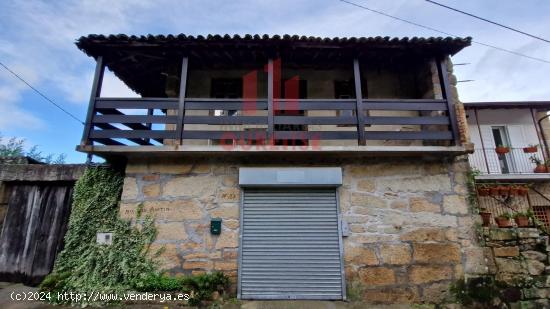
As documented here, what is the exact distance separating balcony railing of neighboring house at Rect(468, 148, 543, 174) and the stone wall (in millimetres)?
6486

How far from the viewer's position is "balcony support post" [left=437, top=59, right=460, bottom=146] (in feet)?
16.9

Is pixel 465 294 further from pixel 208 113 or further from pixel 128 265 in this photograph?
pixel 208 113

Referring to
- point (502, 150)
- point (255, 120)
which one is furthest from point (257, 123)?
point (502, 150)

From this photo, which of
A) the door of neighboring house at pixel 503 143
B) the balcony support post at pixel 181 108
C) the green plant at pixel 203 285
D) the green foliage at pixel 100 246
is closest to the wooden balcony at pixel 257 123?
the balcony support post at pixel 181 108

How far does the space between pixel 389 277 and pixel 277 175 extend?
2771 mm

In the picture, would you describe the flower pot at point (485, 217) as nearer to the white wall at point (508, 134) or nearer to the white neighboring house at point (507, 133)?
the white neighboring house at point (507, 133)

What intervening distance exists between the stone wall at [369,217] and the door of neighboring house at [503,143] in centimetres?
715

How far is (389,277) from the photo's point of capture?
15.5 ft

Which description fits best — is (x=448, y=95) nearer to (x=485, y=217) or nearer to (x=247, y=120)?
(x=485, y=217)

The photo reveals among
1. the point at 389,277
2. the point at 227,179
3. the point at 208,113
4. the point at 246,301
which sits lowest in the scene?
the point at 246,301

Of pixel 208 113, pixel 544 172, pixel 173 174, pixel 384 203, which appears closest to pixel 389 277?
pixel 384 203

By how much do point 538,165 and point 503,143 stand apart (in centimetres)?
140

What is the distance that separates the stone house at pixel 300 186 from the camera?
4.78 meters

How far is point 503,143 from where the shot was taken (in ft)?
35.0
